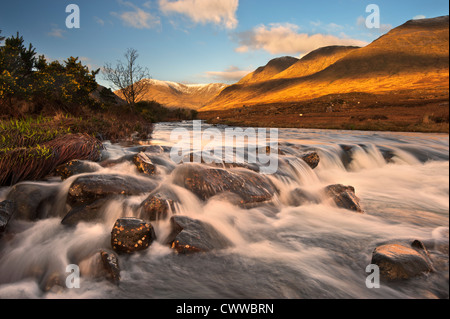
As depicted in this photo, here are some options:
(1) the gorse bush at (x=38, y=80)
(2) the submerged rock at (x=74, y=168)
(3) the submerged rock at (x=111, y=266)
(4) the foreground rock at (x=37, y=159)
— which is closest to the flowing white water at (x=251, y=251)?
(3) the submerged rock at (x=111, y=266)

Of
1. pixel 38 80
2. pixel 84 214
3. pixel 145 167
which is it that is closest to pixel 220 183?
pixel 145 167

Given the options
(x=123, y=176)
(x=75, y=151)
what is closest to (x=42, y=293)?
(x=123, y=176)

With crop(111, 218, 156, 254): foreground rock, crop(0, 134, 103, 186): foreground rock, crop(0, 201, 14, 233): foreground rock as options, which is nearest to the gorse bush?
crop(0, 134, 103, 186): foreground rock

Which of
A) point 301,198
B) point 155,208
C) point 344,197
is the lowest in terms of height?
point 301,198

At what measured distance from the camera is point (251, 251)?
3861 mm

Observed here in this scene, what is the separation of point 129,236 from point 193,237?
971mm

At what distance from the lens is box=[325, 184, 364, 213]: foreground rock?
5429 mm

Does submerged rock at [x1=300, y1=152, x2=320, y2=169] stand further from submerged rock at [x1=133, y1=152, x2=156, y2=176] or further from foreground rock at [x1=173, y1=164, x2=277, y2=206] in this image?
submerged rock at [x1=133, y1=152, x2=156, y2=176]

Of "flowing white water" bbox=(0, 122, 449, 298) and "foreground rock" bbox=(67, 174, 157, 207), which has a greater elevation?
"foreground rock" bbox=(67, 174, 157, 207)

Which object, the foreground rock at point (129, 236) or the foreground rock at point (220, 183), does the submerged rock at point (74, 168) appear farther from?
the foreground rock at point (129, 236)

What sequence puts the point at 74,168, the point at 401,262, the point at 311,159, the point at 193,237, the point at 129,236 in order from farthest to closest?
the point at 311,159, the point at 74,168, the point at 193,237, the point at 129,236, the point at 401,262

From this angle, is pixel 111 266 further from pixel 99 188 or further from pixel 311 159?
pixel 311 159

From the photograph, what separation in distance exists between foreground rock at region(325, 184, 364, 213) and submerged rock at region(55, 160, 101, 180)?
5991mm
